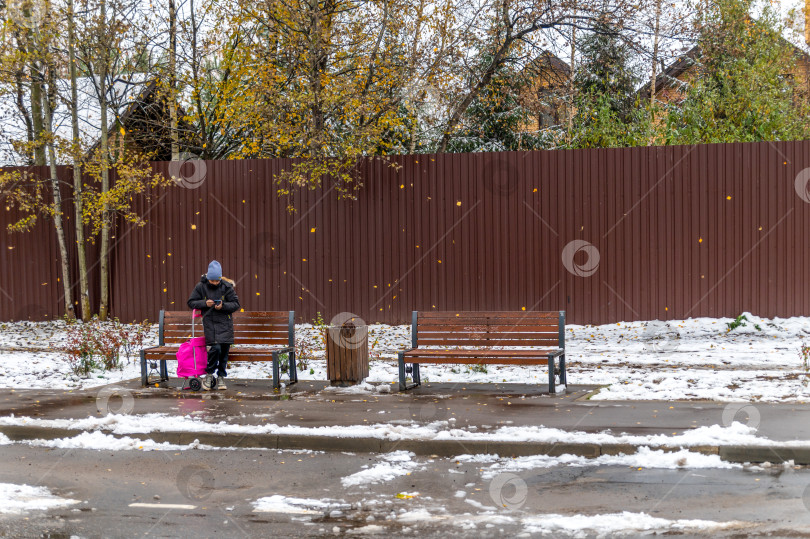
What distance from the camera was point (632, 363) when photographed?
40.1 ft

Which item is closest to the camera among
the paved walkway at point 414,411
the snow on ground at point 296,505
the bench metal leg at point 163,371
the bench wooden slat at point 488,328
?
the snow on ground at point 296,505

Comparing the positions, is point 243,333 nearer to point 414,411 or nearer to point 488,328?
point 488,328

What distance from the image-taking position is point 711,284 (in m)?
15.3

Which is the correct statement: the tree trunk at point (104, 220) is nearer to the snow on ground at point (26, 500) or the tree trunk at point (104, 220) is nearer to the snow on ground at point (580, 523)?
the snow on ground at point (26, 500)

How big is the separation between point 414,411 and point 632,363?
4.39 m

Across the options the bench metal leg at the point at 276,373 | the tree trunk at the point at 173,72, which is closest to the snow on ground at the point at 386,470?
the bench metal leg at the point at 276,373

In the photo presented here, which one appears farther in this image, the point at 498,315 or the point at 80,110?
the point at 80,110

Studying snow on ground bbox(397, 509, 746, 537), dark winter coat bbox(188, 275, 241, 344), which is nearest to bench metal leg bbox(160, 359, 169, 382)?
Answer: dark winter coat bbox(188, 275, 241, 344)

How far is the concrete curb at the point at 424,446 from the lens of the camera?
6836 mm

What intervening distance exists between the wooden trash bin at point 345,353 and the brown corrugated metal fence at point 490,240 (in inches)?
225

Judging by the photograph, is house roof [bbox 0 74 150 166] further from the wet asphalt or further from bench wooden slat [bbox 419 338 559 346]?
the wet asphalt

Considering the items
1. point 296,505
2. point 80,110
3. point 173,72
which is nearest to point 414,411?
point 296,505

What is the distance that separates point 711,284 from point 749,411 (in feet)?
24.0

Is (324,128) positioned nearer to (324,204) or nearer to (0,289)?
(324,204)
